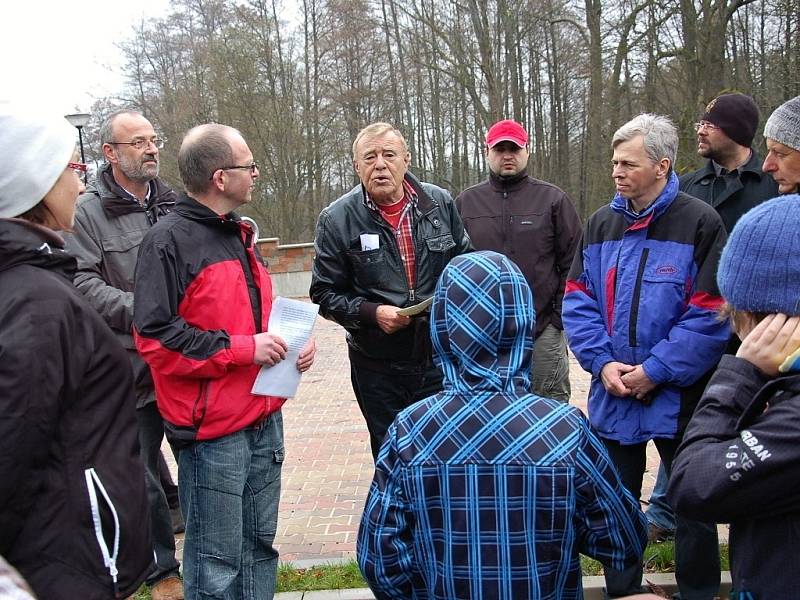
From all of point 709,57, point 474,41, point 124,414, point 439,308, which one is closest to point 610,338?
point 439,308

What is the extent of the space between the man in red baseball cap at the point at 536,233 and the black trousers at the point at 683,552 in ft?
4.98

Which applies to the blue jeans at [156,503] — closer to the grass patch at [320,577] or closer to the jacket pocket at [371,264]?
the grass patch at [320,577]

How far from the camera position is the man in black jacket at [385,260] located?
12.3ft

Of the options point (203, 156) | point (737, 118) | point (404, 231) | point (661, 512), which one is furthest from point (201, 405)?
point (737, 118)

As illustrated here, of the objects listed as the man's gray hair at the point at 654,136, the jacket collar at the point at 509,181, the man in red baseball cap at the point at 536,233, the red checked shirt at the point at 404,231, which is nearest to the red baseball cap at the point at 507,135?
the man in red baseball cap at the point at 536,233

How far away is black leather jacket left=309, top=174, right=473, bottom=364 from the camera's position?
3775mm

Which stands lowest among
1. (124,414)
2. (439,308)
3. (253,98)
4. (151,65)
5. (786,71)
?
(124,414)

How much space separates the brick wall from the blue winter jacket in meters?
17.5

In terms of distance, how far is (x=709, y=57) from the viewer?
16.1 meters

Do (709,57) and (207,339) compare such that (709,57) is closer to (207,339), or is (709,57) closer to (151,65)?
(207,339)

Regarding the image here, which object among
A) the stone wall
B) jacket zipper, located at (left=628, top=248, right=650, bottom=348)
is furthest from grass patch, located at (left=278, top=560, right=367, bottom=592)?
the stone wall

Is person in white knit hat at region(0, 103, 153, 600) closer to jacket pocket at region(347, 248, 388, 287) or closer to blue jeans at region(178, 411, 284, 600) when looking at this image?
blue jeans at region(178, 411, 284, 600)

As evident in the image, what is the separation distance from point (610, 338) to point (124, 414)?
226cm

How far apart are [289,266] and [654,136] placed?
1810 cm
